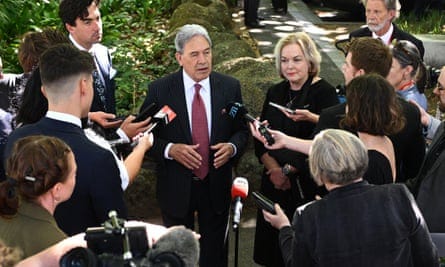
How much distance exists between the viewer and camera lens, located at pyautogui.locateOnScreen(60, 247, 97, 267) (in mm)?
2125

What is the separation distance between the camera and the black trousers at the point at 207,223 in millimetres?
4332

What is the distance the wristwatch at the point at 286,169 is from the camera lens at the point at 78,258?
2363mm

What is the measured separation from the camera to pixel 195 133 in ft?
14.0

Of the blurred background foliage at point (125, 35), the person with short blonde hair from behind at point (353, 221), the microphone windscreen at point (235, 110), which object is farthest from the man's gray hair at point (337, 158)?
the blurred background foliage at point (125, 35)

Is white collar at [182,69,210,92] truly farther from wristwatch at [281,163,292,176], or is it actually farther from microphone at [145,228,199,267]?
microphone at [145,228,199,267]

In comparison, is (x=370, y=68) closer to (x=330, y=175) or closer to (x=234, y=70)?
(x=330, y=175)

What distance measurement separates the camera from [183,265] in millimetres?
2125

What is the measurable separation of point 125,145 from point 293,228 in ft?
4.98

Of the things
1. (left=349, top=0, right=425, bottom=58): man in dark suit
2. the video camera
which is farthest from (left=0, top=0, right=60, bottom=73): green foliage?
the video camera

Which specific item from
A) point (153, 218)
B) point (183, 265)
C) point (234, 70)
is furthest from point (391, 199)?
point (234, 70)

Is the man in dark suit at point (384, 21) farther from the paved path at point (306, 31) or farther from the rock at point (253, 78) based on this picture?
the paved path at point (306, 31)

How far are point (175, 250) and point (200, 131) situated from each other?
2.17 metres

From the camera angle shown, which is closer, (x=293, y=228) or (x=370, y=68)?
(x=293, y=228)

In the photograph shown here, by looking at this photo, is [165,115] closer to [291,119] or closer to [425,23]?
[291,119]
